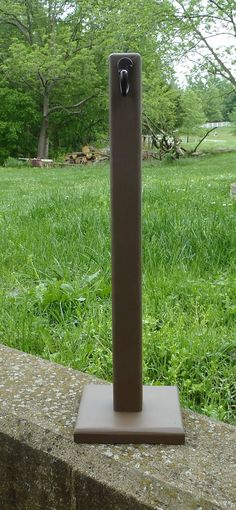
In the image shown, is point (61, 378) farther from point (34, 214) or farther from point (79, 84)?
point (79, 84)

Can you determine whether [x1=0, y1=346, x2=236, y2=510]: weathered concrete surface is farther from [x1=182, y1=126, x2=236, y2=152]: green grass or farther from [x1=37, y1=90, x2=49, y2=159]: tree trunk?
[x1=37, y1=90, x2=49, y2=159]: tree trunk

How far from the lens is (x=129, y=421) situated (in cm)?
134

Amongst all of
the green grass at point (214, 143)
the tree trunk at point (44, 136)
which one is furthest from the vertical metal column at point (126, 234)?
the tree trunk at point (44, 136)

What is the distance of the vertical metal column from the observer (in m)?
1.23

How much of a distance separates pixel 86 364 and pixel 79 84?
26.7m

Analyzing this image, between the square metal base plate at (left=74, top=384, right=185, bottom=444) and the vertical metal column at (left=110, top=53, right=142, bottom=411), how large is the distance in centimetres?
4

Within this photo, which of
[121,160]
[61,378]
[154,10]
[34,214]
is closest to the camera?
[121,160]

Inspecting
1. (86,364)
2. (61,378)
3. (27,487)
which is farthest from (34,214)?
(27,487)

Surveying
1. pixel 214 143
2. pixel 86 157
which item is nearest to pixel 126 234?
pixel 86 157

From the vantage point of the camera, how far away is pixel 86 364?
6.50 ft

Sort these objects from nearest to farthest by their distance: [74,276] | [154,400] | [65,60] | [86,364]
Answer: [154,400]
[86,364]
[74,276]
[65,60]

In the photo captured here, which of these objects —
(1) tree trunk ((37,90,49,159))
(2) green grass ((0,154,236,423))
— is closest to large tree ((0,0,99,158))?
(1) tree trunk ((37,90,49,159))

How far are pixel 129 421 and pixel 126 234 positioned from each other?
43cm

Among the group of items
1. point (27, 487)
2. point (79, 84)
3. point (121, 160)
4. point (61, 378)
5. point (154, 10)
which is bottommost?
point (27, 487)
